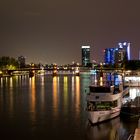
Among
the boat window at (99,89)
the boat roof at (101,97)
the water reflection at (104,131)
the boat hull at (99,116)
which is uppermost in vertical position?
the boat window at (99,89)

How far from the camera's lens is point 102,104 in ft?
86.9

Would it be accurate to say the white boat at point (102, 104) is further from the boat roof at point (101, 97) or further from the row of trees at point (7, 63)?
the row of trees at point (7, 63)

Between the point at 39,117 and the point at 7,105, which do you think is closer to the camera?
the point at 39,117

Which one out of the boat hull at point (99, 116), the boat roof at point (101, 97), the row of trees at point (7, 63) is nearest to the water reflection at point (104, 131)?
the boat hull at point (99, 116)

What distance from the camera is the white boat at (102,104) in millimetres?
25669

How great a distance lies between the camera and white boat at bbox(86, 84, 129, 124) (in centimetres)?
2567

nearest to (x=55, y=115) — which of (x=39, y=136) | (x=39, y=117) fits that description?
(x=39, y=117)

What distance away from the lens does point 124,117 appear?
2742 cm

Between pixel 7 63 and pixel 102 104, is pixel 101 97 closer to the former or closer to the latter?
pixel 102 104

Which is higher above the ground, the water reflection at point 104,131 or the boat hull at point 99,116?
the boat hull at point 99,116

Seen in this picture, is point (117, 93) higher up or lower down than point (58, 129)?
higher up

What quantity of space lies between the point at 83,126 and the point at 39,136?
11.7 feet

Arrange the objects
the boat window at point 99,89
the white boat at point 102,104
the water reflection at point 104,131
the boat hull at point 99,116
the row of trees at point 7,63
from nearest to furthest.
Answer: the water reflection at point 104,131
the boat hull at point 99,116
the white boat at point 102,104
the boat window at point 99,89
the row of trees at point 7,63

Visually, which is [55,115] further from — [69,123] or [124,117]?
[124,117]
